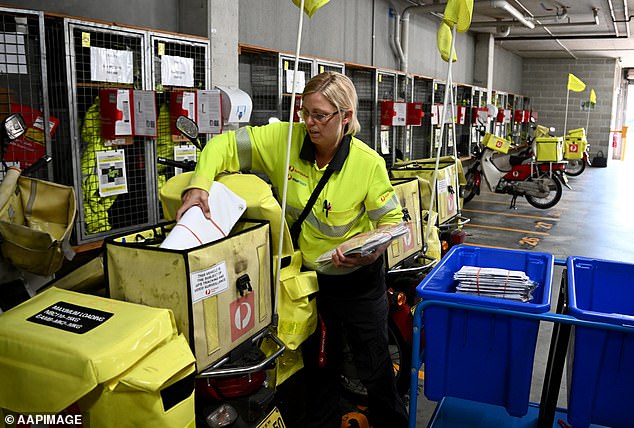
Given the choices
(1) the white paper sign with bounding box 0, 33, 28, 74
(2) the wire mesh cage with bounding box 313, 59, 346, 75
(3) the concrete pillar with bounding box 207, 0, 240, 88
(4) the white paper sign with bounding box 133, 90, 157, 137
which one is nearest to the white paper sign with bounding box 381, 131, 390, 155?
(2) the wire mesh cage with bounding box 313, 59, 346, 75

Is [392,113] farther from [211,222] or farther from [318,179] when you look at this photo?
[211,222]

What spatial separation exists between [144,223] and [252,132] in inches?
83.4

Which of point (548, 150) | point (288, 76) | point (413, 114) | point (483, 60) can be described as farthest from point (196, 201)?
point (483, 60)

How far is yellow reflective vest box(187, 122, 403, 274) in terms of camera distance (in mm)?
2098

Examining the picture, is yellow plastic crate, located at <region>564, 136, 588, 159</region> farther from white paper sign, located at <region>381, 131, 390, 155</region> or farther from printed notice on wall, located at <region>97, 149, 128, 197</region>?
printed notice on wall, located at <region>97, 149, 128, 197</region>

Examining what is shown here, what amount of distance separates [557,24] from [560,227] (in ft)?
19.4

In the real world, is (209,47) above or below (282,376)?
above

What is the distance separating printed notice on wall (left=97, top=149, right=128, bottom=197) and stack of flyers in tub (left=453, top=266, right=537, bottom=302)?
2.44m

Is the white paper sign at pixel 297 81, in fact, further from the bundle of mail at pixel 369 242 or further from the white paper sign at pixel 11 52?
the bundle of mail at pixel 369 242

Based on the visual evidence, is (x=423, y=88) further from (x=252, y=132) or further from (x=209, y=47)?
(x=252, y=132)

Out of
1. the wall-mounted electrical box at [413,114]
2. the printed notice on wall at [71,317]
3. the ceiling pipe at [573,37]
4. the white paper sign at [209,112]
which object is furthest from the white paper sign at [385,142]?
the ceiling pipe at [573,37]

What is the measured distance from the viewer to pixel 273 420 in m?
2.10

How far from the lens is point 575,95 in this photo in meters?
17.6

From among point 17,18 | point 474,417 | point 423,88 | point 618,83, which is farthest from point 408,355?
point 618,83
